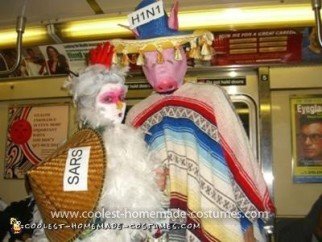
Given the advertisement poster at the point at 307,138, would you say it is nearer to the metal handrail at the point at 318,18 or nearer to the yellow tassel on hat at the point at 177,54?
the metal handrail at the point at 318,18

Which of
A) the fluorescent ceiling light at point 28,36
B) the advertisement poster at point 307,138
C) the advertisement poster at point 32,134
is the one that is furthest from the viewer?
the advertisement poster at point 32,134

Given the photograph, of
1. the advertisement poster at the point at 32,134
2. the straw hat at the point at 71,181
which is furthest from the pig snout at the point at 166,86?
the advertisement poster at the point at 32,134

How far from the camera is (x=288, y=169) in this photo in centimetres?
277

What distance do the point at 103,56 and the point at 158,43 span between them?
0.23 m

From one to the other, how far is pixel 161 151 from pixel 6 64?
2.16 meters

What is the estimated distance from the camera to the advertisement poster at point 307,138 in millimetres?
2719

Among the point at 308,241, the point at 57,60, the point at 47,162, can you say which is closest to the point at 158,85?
the point at 47,162

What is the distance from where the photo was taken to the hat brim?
1.47m

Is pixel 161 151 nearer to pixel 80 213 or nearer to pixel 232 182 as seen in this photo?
pixel 232 182

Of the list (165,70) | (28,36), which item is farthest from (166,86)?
(28,36)

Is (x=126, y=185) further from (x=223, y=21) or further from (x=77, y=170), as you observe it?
(x=223, y=21)

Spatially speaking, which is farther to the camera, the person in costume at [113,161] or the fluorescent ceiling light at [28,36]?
the fluorescent ceiling light at [28,36]

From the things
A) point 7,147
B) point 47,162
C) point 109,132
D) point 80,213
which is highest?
point 7,147

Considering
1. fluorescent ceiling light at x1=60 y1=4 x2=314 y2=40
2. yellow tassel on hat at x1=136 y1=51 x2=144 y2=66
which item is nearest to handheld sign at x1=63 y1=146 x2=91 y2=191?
yellow tassel on hat at x1=136 y1=51 x2=144 y2=66
